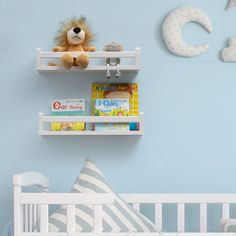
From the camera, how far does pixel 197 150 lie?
2.11 m

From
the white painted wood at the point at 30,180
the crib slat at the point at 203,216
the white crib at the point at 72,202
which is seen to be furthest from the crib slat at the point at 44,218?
the crib slat at the point at 203,216

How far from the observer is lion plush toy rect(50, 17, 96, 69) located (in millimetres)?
1937

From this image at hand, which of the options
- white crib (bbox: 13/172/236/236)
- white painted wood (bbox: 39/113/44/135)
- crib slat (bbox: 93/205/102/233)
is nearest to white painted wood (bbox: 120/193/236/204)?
white crib (bbox: 13/172/236/236)

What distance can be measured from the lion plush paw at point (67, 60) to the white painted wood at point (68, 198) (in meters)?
0.59

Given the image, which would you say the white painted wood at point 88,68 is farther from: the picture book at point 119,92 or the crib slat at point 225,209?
the crib slat at point 225,209

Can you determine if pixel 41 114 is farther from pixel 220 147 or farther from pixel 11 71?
pixel 220 147

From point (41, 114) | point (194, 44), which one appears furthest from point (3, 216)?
point (194, 44)

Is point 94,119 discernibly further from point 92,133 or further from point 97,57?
point 97,57

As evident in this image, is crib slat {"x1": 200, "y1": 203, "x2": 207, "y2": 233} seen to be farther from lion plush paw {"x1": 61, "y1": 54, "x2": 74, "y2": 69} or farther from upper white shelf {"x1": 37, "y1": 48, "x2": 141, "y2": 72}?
lion plush paw {"x1": 61, "y1": 54, "x2": 74, "y2": 69}

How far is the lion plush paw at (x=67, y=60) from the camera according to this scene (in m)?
1.93

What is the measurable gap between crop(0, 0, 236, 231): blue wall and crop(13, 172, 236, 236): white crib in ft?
0.45

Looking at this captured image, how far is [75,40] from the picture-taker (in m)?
1.99

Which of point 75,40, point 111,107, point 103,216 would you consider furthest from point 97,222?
point 75,40

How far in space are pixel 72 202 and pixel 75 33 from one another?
73 cm
